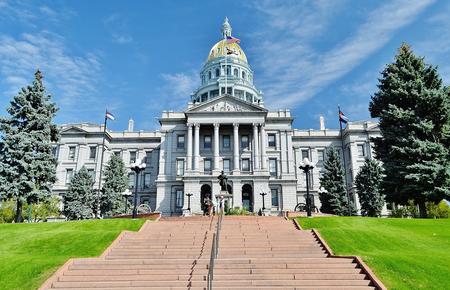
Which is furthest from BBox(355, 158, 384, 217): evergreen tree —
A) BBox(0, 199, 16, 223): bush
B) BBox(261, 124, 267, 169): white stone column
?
BBox(0, 199, 16, 223): bush

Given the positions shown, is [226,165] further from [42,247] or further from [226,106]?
[42,247]

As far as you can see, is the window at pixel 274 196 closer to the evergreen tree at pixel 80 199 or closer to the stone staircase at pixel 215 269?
the evergreen tree at pixel 80 199

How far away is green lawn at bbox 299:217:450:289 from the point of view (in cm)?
1234

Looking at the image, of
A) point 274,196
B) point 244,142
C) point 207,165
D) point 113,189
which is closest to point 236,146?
point 244,142

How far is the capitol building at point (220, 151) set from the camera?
49.8 meters

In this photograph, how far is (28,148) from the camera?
30203 mm

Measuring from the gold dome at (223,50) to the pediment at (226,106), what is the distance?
25795mm

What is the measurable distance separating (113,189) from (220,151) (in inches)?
617

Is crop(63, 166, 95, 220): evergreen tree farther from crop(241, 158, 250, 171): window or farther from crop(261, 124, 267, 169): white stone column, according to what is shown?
crop(261, 124, 267, 169): white stone column

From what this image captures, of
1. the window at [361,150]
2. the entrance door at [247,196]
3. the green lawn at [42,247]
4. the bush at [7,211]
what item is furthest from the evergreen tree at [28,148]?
the window at [361,150]

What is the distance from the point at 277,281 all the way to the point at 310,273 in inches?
55.2

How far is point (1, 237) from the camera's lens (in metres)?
19.9

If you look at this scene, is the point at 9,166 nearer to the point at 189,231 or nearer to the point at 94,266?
the point at 189,231

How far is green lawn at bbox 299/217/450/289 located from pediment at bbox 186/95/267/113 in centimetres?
3089
